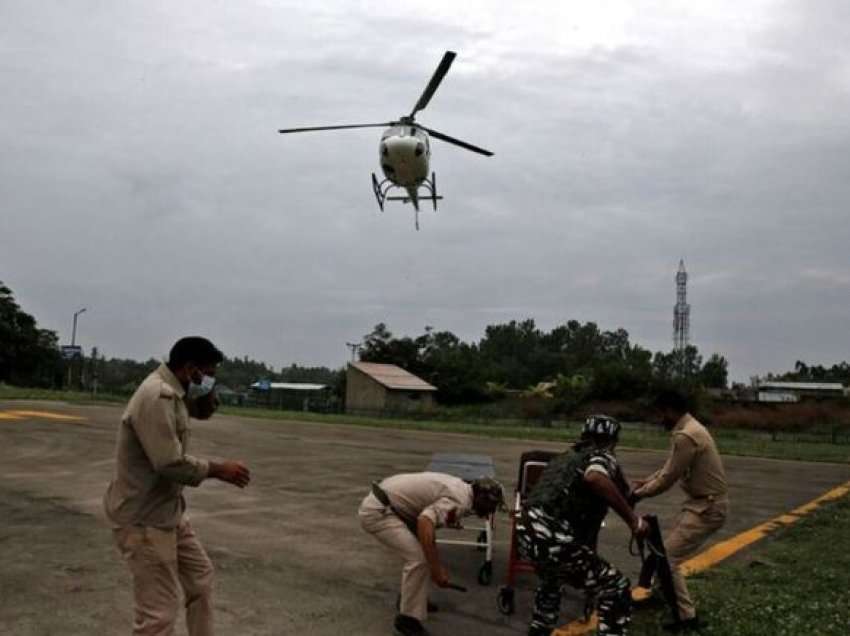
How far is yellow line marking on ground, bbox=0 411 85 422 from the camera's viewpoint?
24.0 meters

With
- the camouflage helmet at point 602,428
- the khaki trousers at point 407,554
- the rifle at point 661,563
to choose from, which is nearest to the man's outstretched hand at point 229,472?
the khaki trousers at point 407,554

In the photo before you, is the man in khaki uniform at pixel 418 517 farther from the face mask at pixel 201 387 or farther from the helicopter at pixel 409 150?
the helicopter at pixel 409 150

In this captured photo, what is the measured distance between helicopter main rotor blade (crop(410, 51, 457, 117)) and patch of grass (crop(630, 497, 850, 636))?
623 inches

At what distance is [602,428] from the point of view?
4.98m

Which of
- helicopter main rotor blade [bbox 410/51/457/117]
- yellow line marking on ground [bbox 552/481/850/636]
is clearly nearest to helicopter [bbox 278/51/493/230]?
helicopter main rotor blade [bbox 410/51/457/117]

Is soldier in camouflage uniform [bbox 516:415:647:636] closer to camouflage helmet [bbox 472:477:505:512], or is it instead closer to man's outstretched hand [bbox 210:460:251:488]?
camouflage helmet [bbox 472:477:505:512]

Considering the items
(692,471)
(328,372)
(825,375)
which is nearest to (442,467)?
(692,471)

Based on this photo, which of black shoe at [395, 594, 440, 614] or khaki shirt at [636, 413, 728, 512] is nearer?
khaki shirt at [636, 413, 728, 512]

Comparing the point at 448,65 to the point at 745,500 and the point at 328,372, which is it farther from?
the point at 328,372

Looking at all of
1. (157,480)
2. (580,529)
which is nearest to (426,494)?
(580,529)

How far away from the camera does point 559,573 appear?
4.83 meters

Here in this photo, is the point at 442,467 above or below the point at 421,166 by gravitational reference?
below

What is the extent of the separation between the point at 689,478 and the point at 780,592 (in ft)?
5.49

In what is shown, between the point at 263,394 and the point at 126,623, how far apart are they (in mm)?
75451
